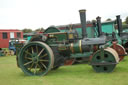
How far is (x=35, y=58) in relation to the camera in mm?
5375

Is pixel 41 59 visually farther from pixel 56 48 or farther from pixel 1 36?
pixel 1 36

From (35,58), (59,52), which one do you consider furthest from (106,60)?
(35,58)

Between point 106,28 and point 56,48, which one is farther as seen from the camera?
point 106,28

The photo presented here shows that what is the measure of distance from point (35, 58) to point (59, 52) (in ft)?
2.52

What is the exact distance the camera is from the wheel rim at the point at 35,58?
527cm

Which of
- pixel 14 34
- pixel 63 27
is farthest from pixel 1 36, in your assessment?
pixel 63 27

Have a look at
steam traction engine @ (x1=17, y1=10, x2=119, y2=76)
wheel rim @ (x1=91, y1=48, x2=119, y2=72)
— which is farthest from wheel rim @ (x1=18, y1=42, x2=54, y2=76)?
wheel rim @ (x1=91, y1=48, x2=119, y2=72)

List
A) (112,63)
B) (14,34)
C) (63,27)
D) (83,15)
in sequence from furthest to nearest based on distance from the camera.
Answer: (14,34) → (63,27) → (83,15) → (112,63)

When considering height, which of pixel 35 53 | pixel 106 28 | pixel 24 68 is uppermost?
pixel 106 28

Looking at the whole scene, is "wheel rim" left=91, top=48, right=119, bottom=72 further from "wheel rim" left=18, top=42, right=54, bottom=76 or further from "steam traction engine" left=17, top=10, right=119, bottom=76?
"wheel rim" left=18, top=42, right=54, bottom=76

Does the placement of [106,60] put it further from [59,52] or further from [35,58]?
[35,58]

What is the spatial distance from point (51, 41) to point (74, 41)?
723 millimetres

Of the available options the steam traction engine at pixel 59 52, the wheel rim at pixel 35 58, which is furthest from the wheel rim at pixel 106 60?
the wheel rim at pixel 35 58

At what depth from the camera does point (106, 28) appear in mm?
10852
